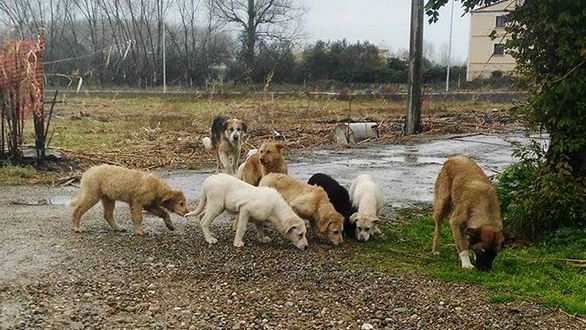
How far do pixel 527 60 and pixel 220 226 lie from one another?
15.4 ft

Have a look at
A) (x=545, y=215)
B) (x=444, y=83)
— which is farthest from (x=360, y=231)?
(x=444, y=83)

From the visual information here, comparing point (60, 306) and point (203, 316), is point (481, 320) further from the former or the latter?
point (60, 306)

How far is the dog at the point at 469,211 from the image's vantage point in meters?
6.63

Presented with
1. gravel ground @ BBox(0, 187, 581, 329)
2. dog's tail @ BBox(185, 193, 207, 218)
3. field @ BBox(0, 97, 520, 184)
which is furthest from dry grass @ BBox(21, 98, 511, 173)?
gravel ground @ BBox(0, 187, 581, 329)

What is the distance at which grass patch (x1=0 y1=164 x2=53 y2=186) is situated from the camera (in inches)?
469

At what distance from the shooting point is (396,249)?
25.3ft

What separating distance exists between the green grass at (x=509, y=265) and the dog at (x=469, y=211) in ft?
0.69

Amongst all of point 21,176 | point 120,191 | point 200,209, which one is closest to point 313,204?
point 200,209

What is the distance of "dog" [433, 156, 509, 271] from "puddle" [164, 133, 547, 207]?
2637 mm

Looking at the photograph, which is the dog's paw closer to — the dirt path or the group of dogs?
the group of dogs

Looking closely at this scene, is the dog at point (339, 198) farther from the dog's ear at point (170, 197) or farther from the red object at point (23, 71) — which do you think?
the red object at point (23, 71)

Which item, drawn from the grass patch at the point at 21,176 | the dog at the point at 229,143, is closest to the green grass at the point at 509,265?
the dog at the point at 229,143

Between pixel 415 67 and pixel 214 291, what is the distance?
52.4ft

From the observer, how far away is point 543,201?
8016 millimetres
